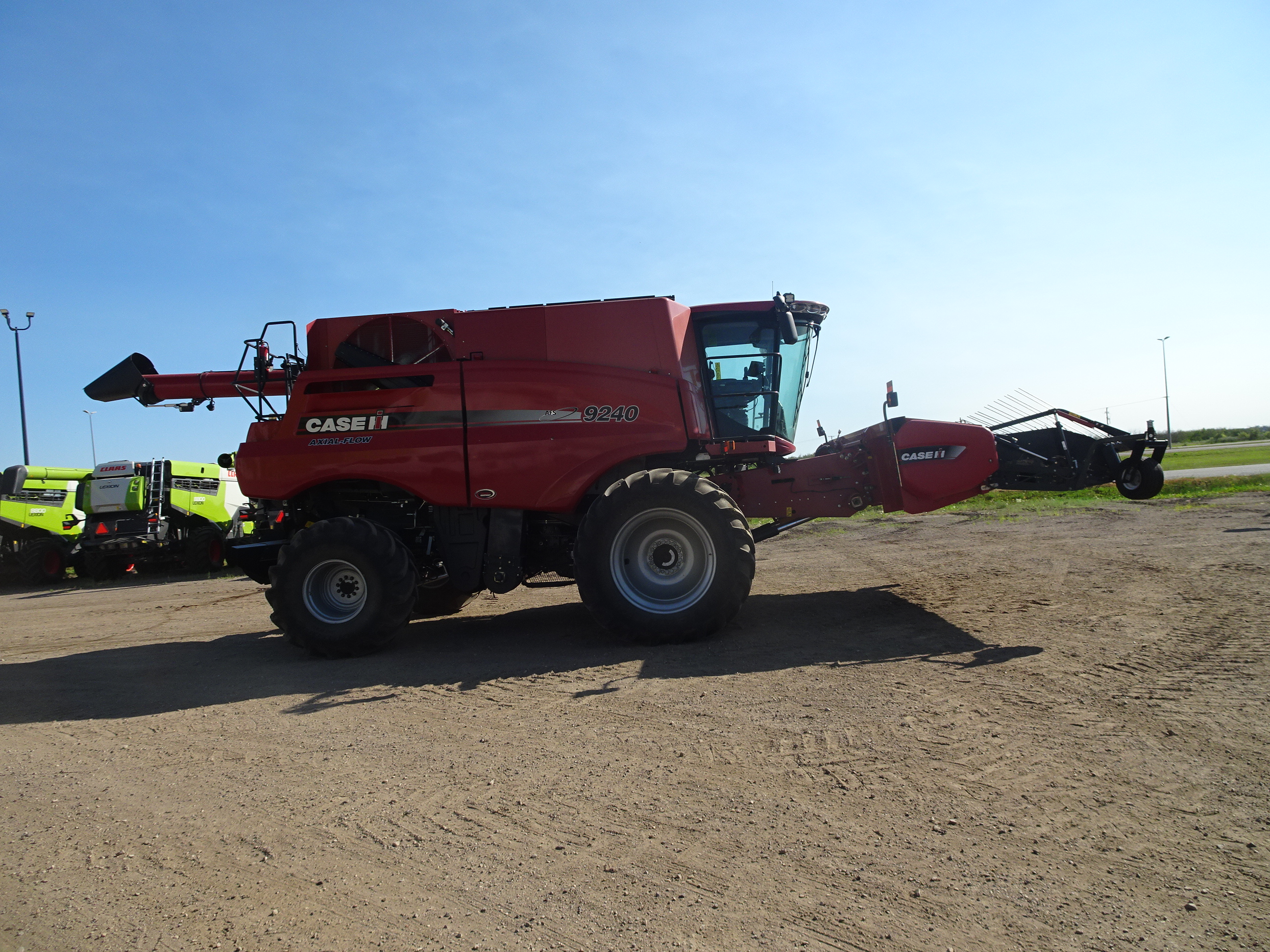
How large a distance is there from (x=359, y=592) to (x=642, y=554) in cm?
268

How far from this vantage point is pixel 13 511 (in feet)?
57.1

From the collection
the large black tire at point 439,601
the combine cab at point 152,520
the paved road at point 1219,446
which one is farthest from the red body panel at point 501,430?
the paved road at point 1219,446

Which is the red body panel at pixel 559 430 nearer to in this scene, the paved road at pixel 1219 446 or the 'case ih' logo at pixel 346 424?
the 'case ih' logo at pixel 346 424

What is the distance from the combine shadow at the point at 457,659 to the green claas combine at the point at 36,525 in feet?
37.8

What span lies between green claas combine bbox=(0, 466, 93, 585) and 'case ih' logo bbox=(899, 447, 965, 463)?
701 inches

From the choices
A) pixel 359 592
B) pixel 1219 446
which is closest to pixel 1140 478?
pixel 359 592

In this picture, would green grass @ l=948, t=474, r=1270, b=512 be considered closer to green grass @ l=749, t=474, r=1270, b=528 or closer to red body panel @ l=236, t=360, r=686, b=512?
green grass @ l=749, t=474, r=1270, b=528

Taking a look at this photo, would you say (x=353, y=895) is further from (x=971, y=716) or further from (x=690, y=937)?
(x=971, y=716)

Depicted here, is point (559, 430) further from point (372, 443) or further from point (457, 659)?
point (457, 659)

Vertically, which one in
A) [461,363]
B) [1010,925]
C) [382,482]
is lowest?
[1010,925]

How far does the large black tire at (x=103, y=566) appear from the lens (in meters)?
17.0

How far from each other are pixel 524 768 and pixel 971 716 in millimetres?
2548

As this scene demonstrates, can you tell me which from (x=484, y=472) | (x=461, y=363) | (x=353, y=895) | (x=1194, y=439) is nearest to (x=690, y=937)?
(x=353, y=895)

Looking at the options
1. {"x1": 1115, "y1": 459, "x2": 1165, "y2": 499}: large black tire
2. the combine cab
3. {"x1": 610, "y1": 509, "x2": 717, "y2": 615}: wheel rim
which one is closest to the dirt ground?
{"x1": 610, "y1": 509, "x2": 717, "y2": 615}: wheel rim
